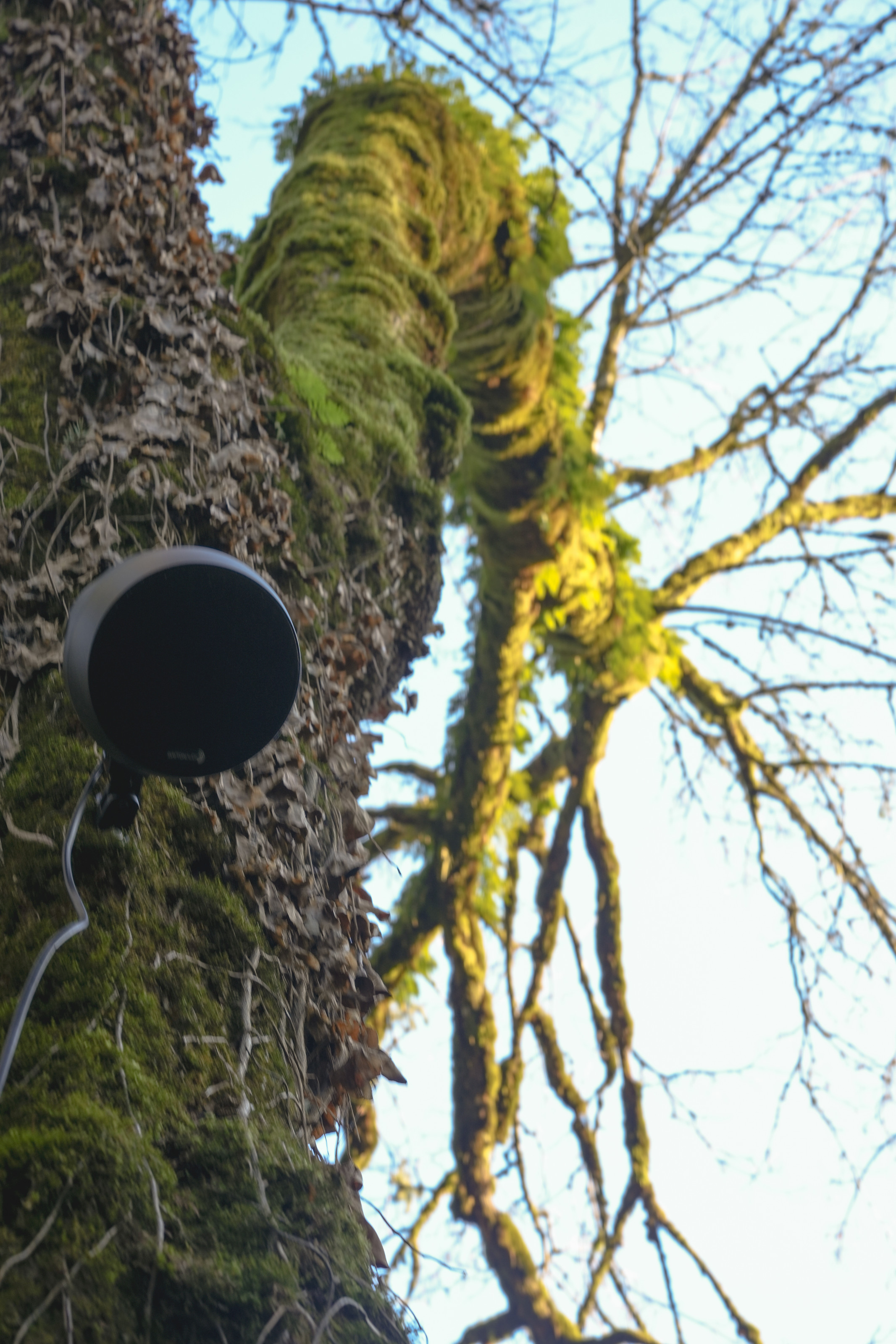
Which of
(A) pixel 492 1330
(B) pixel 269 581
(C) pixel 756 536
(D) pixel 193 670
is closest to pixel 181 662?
(D) pixel 193 670

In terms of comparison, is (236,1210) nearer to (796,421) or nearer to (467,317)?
(467,317)

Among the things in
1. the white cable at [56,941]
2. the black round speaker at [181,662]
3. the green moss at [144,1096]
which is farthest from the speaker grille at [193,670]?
the green moss at [144,1096]

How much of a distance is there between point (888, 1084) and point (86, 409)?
528 centimetres

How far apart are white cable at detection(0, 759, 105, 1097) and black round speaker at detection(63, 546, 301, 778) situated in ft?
0.49

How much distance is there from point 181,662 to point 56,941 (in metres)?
0.40

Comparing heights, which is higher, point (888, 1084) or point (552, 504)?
point (552, 504)

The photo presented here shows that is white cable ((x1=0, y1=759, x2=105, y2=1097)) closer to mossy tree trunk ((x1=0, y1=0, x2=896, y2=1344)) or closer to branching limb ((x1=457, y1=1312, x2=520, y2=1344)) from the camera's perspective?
mossy tree trunk ((x1=0, y1=0, x2=896, y2=1344))

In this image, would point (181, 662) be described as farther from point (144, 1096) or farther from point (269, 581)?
point (269, 581)

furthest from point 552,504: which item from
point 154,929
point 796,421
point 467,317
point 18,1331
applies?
point 18,1331

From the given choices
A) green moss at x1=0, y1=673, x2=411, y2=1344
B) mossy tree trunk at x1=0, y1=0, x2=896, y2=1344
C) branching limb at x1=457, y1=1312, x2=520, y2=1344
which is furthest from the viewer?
branching limb at x1=457, y1=1312, x2=520, y2=1344

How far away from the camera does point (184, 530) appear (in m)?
1.99

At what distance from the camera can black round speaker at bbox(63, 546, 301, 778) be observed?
118 cm

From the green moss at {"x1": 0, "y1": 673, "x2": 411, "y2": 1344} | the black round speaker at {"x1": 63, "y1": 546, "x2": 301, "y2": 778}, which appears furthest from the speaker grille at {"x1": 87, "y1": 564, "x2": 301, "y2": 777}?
the green moss at {"x1": 0, "y1": 673, "x2": 411, "y2": 1344}

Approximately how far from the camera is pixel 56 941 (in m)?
1.23
